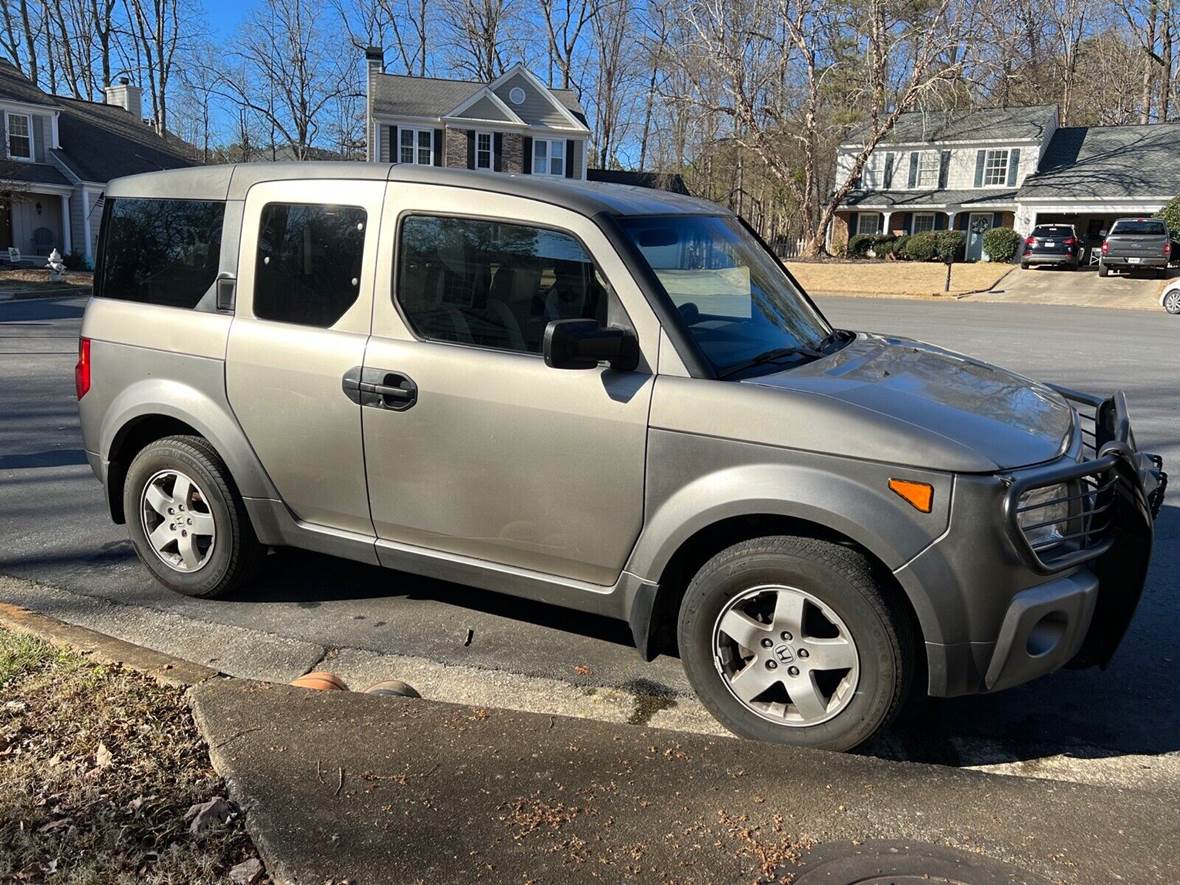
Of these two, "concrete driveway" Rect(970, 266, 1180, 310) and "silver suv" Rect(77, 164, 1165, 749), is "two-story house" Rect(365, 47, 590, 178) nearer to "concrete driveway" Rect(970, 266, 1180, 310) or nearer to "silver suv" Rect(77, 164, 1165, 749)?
"concrete driveway" Rect(970, 266, 1180, 310)

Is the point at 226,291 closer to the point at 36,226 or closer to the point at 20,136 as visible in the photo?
the point at 36,226

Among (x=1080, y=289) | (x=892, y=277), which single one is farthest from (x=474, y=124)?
(x=1080, y=289)

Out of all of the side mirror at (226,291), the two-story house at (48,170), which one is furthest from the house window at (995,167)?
the side mirror at (226,291)

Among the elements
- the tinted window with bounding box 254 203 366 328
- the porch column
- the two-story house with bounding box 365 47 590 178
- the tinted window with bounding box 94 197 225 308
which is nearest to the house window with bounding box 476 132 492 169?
the two-story house with bounding box 365 47 590 178

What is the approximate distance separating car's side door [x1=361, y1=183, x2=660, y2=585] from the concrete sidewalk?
0.77 metres

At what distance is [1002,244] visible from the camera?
41594 millimetres

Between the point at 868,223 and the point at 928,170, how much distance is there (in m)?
3.92

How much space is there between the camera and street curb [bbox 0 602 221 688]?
145 inches

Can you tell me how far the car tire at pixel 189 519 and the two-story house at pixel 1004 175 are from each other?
4317 cm

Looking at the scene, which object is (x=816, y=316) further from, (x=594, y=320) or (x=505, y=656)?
(x=505, y=656)

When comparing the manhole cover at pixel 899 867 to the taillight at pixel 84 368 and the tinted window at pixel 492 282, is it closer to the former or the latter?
the tinted window at pixel 492 282

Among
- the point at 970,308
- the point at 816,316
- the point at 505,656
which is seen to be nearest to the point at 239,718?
the point at 505,656

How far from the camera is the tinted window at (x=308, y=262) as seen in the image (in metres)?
4.17

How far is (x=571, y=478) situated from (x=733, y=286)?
120 centimetres
